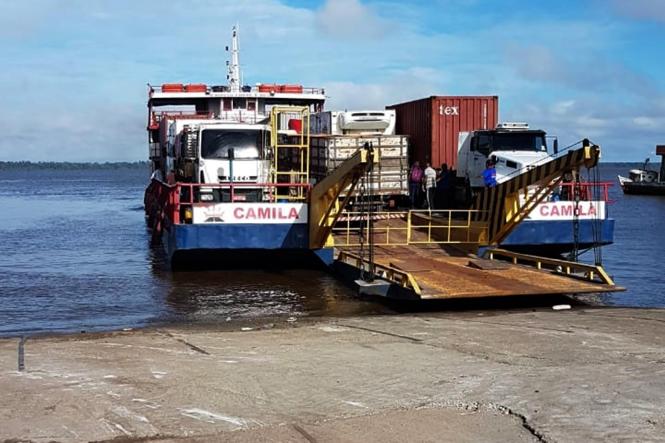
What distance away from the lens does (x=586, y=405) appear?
5875 mm

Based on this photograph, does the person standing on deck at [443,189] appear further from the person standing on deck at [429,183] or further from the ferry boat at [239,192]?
the ferry boat at [239,192]

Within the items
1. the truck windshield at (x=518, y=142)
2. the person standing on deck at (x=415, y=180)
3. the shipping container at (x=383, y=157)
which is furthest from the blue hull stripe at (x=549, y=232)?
the person standing on deck at (x=415, y=180)

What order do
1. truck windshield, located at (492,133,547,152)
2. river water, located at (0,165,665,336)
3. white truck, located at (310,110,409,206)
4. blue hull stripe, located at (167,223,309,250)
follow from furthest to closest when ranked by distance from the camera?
truck windshield, located at (492,133,547,152) < white truck, located at (310,110,409,206) < blue hull stripe, located at (167,223,309,250) < river water, located at (0,165,665,336)

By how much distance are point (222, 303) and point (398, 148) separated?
6.73 metres

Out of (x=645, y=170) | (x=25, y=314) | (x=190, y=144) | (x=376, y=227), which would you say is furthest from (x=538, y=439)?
(x=645, y=170)

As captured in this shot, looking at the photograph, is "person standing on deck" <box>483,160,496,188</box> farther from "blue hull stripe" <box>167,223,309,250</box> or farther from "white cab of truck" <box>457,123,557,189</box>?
"blue hull stripe" <box>167,223,309,250</box>

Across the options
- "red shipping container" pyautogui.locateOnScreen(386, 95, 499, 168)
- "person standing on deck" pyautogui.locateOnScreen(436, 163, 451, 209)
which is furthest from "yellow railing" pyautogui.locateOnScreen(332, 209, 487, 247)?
"red shipping container" pyautogui.locateOnScreen(386, 95, 499, 168)

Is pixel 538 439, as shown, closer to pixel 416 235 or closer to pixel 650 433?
pixel 650 433

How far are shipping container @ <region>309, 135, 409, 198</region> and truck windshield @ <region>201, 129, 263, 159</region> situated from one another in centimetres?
190

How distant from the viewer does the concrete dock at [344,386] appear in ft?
17.6

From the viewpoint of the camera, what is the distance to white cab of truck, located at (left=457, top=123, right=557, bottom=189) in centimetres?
1802

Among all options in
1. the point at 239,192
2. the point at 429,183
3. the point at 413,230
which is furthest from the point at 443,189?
the point at 239,192

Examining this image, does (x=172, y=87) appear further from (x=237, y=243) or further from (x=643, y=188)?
(x=643, y=188)

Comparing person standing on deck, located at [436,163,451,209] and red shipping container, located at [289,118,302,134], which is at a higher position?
red shipping container, located at [289,118,302,134]
